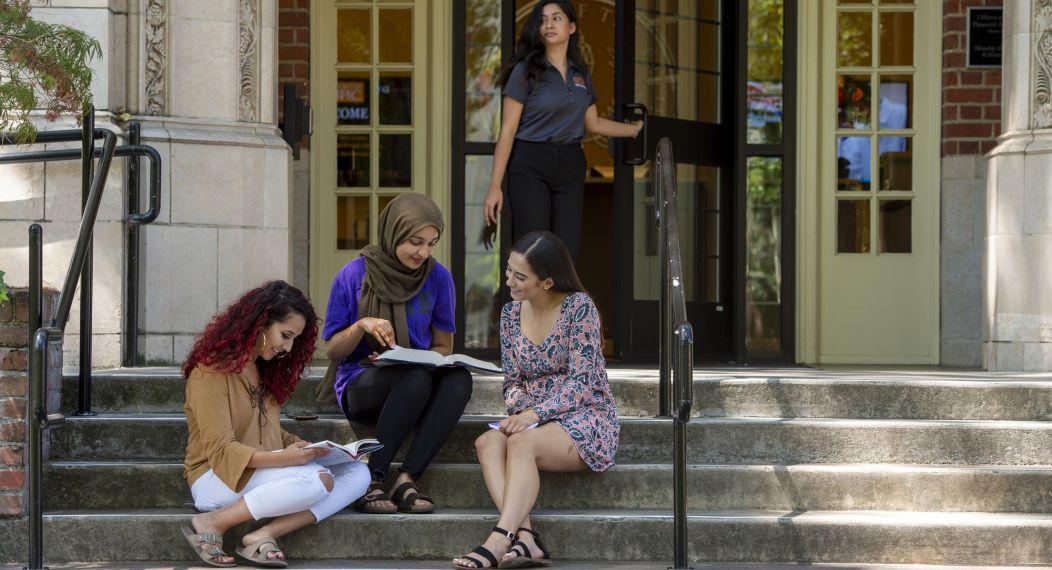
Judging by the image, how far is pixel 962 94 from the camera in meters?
8.36

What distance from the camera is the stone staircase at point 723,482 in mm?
5004

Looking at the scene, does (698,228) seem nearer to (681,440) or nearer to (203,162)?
(203,162)

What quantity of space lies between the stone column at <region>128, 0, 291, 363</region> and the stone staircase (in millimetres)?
611

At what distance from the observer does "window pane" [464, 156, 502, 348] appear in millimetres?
8445

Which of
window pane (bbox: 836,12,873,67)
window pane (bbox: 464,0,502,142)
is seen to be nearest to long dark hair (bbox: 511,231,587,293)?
window pane (bbox: 464,0,502,142)

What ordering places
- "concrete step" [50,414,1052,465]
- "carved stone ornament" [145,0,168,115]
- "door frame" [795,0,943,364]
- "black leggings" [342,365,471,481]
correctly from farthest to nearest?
"door frame" [795,0,943,364] < "carved stone ornament" [145,0,168,115] < "concrete step" [50,414,1052,465] < "black leggings" [342,365,471,481]

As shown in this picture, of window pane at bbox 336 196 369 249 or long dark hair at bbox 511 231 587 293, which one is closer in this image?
long dark hair at bbox 511 231 587 293

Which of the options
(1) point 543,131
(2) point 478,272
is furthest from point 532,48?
(2) point 478,272

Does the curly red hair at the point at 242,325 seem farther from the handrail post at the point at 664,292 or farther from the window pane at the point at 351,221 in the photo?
the window pane at the point at 351,221

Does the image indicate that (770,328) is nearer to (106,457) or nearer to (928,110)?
(928,110)

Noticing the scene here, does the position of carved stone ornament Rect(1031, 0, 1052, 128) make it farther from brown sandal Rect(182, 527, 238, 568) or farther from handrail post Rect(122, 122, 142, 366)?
brown sandal Rect(182, 527, 238, 568)

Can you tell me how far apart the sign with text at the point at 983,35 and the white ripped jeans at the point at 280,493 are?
510 cm

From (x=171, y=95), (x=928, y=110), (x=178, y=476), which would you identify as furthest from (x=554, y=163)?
(x=928, y=110)

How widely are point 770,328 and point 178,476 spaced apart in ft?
13.9
